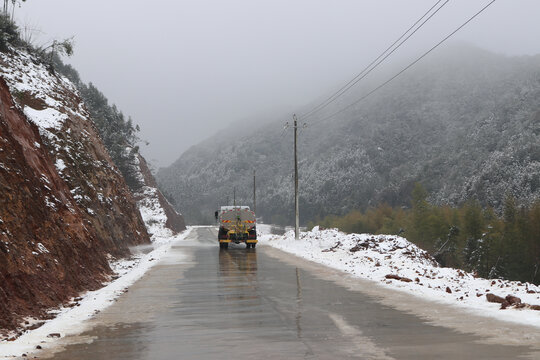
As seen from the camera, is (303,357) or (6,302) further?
(6,302)

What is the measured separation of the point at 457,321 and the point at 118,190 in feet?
109

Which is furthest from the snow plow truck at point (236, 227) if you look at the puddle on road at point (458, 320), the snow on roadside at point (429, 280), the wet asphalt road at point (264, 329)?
the puddle on road at point (458, 320)

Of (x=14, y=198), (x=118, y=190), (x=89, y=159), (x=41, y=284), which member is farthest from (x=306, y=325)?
(x=118, y=190)

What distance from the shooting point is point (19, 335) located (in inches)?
341

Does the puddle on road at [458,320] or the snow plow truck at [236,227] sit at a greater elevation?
the snow plow truck at [236,227]

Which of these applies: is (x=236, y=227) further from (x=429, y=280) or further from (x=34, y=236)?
(x=34, y=236)

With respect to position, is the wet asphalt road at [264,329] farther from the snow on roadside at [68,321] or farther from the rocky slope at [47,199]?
the rocky slope at [47,199]

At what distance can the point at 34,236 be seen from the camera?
45.2 ft

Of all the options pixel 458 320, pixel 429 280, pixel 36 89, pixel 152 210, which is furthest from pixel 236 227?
pixel 152 210

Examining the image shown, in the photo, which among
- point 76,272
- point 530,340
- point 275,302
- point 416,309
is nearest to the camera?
point 530,340

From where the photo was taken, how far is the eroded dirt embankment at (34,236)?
35.9 feet

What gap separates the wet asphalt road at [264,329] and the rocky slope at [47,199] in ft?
6.29

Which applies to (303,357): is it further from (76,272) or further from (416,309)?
(76,272)

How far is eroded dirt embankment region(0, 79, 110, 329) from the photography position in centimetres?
1095
